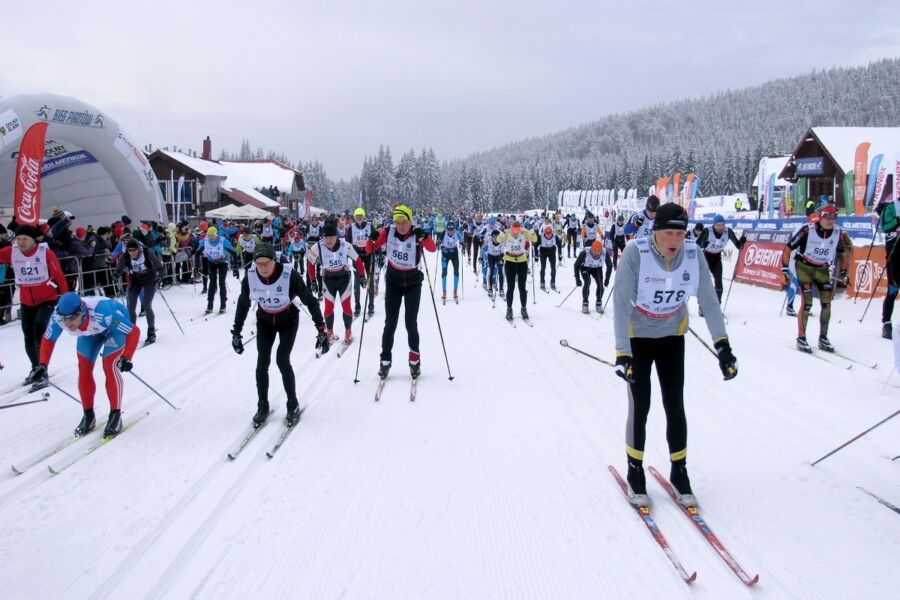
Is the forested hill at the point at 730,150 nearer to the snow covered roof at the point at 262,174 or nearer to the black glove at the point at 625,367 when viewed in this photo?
the snow covered roof at the point at 262,174

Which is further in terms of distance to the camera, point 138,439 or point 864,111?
point 864,111

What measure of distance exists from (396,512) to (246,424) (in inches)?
96.8

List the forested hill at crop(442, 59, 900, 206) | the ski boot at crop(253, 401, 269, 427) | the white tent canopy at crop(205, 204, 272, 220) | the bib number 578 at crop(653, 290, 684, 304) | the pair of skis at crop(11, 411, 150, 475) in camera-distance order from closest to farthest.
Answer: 1. the bib number 578 at crop(653, 290, 684, 304)
2. the pair of skis at crop(11, 411, 150, 475)
3. the ski boot at crop(253, 401, 269, 427)
4. the white tent canopy at crop(205, 204, 272, 220)
5. the forested hill at crop(442, 59, 900, 206)

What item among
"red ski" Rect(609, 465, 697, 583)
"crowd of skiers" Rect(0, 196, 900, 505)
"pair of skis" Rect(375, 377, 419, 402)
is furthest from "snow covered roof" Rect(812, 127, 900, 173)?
"red ski" Rect(609, 465, 697, 583)

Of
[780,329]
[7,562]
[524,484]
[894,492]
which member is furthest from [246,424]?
[780,329]

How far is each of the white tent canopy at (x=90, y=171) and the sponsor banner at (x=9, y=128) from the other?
5.00ft

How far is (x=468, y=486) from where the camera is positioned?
4.18 meters

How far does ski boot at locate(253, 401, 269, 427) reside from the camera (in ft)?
18.0

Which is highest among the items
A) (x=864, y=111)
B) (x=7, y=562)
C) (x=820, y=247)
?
(x=864, y=111)

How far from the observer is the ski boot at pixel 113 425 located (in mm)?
5273

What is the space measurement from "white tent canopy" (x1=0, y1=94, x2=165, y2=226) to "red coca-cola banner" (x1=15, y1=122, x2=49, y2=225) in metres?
2.19

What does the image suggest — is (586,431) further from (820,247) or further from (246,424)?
(820,247)

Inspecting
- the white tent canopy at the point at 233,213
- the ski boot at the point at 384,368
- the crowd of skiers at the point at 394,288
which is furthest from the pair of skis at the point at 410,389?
the white tent canopy at the point at 233,213

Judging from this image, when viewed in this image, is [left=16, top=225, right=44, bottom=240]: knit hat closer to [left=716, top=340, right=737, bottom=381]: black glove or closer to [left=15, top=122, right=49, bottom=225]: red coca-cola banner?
[left=15, top=122, right=49, bottom=225]: red coca-cola banner
